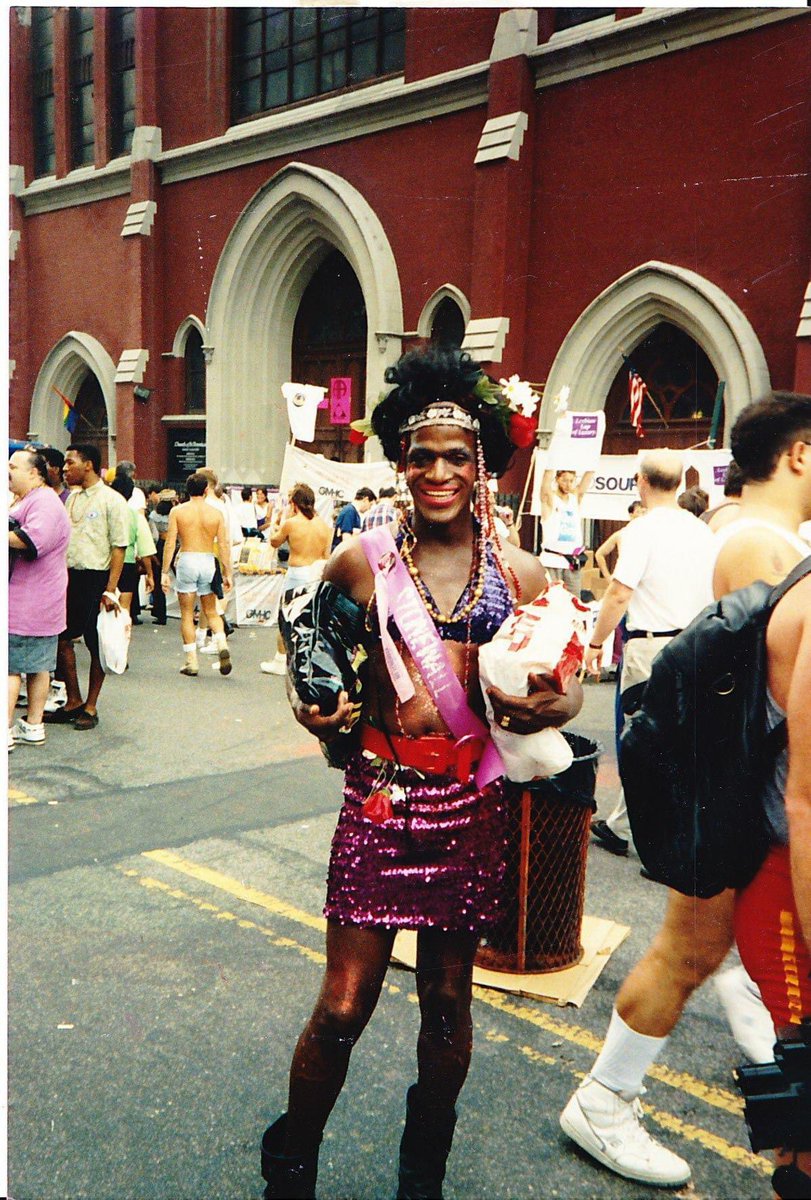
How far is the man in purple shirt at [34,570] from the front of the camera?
5.72 metres

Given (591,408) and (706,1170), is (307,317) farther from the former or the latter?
(706,1170)

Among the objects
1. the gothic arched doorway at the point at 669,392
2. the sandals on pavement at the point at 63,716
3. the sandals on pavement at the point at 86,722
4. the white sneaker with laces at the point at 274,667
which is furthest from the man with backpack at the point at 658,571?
the gothic arched doorway at the point at 669,392

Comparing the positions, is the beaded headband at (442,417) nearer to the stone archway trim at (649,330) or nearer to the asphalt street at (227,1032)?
the asphalt street at (227,1032)

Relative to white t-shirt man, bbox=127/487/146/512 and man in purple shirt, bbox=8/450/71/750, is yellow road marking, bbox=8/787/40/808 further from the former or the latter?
white t-shirt man, bbox=127/487/146/512

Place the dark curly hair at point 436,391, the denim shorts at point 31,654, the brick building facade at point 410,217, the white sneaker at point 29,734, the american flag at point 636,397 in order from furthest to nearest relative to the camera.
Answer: the american flag at point 636,397
the brick building facade at point 410,217
the white sneaker at point 29,734
the denim shorts at point 31,654
the dark curly hair at point 436,391

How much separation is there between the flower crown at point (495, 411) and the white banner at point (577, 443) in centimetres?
885

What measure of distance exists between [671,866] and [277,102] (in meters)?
15.7

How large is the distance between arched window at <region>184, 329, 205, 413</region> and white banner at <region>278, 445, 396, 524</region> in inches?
227

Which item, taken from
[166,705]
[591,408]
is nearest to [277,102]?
[591,408]

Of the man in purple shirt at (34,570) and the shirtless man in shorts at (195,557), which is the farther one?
the shirtless man in shorts at (195,557)

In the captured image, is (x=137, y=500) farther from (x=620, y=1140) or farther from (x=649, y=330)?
(x=620, y=1140)

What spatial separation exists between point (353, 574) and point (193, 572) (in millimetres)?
7578

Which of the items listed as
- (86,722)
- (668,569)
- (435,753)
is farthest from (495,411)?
(86,722)

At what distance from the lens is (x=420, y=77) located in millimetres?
13852
